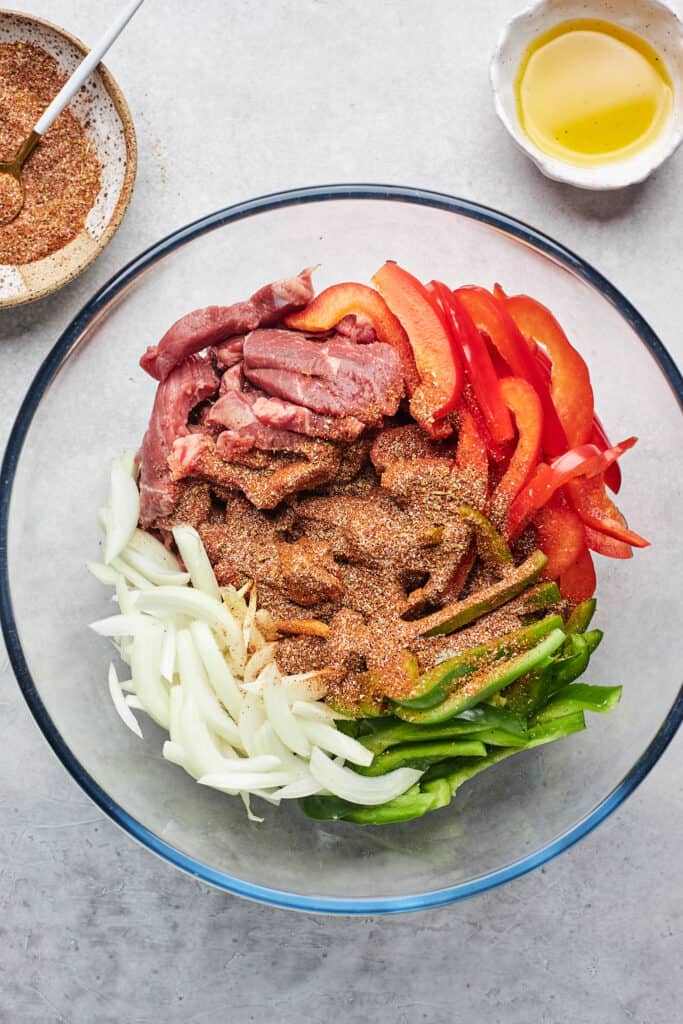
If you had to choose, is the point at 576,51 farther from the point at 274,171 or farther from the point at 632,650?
the point at 632,650

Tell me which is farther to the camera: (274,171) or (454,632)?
(274,171)

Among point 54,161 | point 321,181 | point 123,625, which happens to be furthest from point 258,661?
point 54,161

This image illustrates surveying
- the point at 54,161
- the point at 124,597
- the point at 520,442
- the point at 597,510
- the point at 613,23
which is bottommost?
the point at 124,597

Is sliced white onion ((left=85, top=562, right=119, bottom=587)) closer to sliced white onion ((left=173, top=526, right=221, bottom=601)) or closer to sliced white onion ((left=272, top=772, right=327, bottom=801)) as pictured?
sliced white onion ((left=173, top=526, right=221, bottom=601))

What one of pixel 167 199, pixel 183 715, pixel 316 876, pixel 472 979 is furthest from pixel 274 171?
pixel 472 979

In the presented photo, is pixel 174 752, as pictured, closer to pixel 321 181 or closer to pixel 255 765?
pixel 255 765

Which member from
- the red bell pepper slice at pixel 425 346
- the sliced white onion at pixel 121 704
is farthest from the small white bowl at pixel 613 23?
the sliced white onion at pixel 121 704
